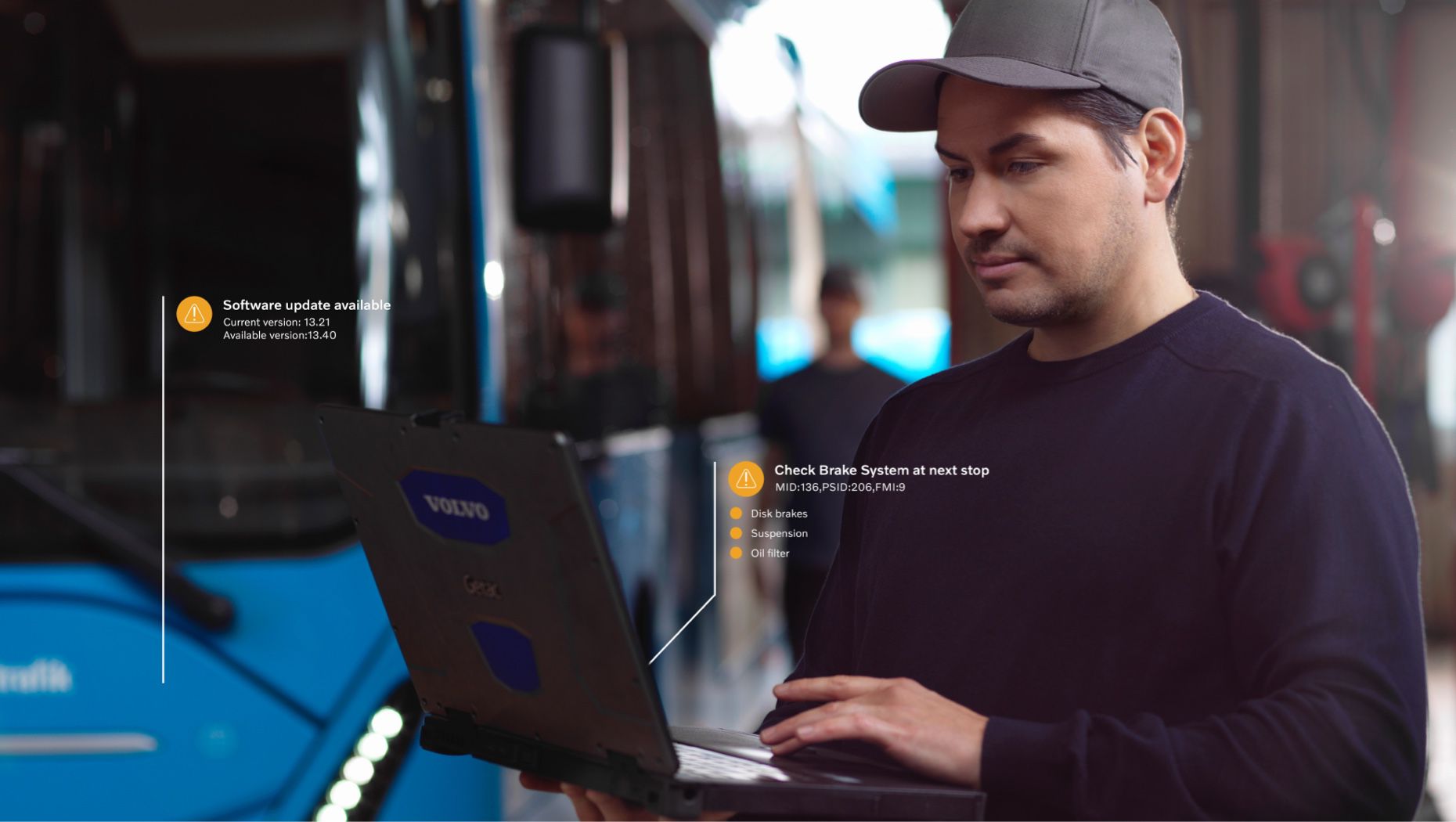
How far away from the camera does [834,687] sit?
1668 millimetres

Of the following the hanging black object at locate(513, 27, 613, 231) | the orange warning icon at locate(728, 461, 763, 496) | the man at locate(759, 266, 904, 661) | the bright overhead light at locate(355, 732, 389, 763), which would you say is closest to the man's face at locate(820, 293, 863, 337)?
the man at locate(759, 266, 904, 661)

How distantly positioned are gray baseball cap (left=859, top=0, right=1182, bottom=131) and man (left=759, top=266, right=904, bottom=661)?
66 cm

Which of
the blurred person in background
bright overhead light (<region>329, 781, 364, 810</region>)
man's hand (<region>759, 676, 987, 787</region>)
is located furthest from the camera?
the blurred person in background

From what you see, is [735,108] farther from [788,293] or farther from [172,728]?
[172,728]

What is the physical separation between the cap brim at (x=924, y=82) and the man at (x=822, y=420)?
1.57 feet

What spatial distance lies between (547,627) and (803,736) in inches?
12.1

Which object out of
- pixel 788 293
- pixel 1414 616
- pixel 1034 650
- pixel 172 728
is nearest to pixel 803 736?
pixel 1034 650

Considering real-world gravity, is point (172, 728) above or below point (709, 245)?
below

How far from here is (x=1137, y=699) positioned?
64.1 inches

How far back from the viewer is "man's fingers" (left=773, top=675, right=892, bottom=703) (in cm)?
164

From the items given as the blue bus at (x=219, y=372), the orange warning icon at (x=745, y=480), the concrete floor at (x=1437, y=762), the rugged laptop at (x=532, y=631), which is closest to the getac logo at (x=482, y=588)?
the rugged laptop at (x=532, y=631)

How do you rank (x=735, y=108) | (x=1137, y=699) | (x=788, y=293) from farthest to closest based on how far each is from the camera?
(x=788, y=293) → (x=735, y=108) → (x=1137, y=699)

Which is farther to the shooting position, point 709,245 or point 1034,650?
point 709,245

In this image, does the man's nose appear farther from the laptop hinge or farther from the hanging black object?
the hanging black object
